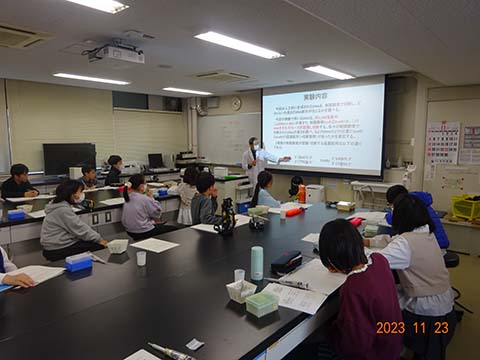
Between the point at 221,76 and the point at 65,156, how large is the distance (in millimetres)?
3334

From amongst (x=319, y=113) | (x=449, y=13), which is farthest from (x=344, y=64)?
(x=449, y=13)

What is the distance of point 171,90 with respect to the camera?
261 inches

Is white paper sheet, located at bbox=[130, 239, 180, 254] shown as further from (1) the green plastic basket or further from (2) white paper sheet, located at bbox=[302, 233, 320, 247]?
(1) the green plastic basket

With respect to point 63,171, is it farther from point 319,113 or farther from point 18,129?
point 319,113

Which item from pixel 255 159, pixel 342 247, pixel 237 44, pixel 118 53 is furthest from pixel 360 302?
pixel 255 159

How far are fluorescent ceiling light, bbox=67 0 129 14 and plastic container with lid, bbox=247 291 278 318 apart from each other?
225 centimetres

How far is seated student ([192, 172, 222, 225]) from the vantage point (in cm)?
288

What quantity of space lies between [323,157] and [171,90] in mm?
3313

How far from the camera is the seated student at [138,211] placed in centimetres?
336

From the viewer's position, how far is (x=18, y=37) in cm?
308

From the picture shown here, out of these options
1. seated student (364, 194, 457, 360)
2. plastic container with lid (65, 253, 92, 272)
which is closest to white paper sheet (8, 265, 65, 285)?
plastic container with lid (65, 253, 92, 272)

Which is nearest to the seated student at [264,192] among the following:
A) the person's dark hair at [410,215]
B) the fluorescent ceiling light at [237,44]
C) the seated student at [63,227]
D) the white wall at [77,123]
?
the fluorescent ceiling light at [237,44]

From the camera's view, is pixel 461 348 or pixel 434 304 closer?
pixel 434 304

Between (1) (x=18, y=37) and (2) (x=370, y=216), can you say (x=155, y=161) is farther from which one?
(2) (x=370, y=216)
